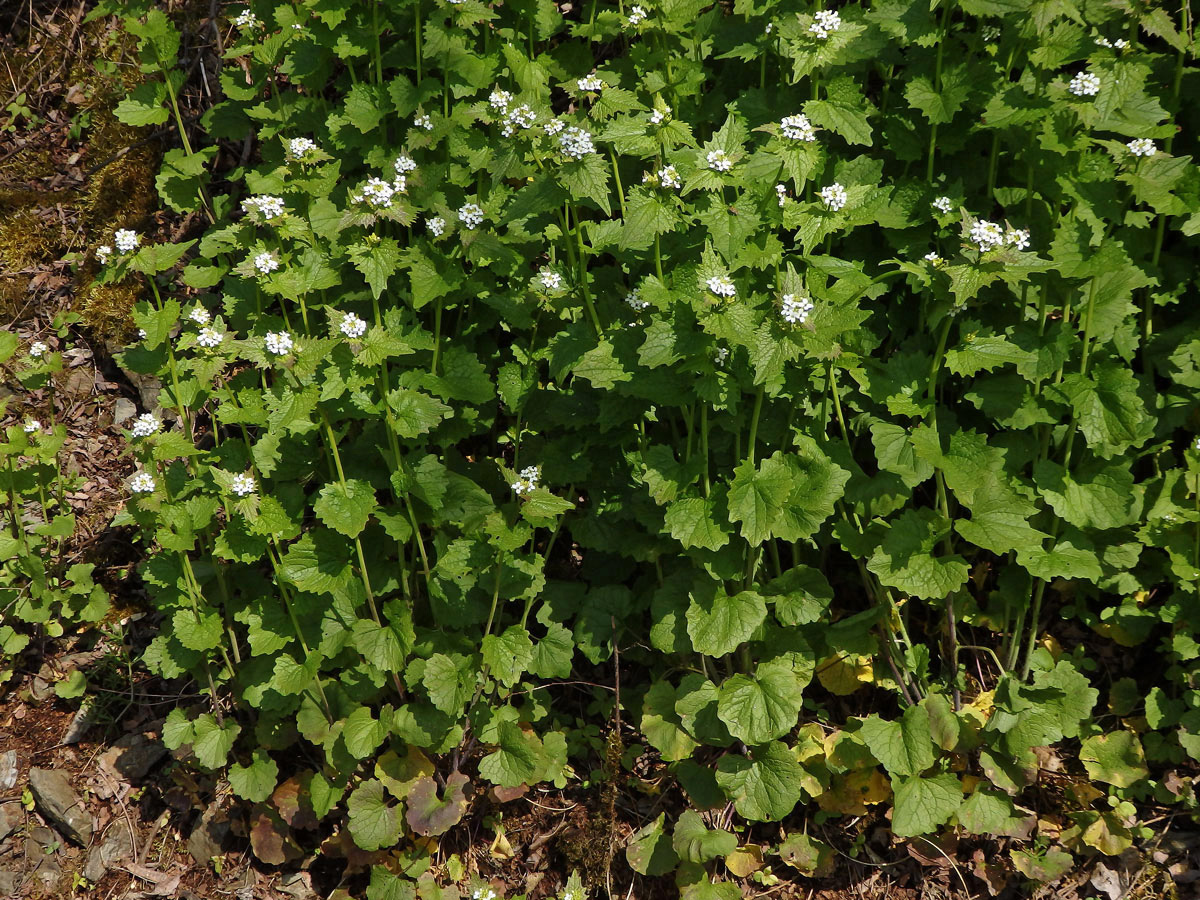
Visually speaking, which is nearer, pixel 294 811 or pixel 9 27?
pixel 294 811

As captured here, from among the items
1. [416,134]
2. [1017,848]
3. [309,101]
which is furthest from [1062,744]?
[309,101]

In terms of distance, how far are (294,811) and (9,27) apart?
533cm

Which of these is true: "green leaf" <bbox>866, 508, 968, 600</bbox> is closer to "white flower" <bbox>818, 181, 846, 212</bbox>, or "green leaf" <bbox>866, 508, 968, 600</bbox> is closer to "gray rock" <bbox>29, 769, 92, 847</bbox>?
"white flower" <bbox>818, 181, 846, 212</bbox>

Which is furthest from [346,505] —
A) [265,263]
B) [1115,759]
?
[1115,759]

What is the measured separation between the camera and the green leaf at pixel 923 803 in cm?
358

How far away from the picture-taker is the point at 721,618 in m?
3.61

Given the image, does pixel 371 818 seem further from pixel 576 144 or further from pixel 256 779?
pixel 576 144

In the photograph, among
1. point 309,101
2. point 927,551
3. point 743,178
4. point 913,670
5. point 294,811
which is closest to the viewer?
point 743,178

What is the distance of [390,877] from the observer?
402cm

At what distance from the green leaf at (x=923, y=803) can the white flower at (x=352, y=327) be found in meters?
2.57

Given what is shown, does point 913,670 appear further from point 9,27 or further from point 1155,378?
point 9,27

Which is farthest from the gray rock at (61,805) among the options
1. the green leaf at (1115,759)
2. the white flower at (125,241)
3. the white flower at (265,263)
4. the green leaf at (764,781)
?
the green leaf at (1115,759)

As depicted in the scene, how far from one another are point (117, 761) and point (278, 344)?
2536 millimetres

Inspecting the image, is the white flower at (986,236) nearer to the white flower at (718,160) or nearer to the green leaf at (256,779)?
the white flower at (718,160)
